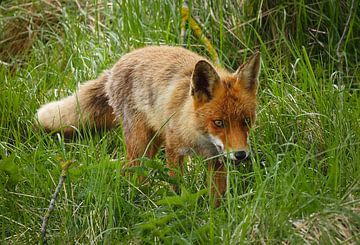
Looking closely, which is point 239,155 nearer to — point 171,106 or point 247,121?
point 247,121

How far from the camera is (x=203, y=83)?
4672mm

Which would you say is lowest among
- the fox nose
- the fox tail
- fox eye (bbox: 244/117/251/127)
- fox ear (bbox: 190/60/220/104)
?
the fox tail

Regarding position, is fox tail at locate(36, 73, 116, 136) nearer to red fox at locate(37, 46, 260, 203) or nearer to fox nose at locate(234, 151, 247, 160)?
red fox at locate(37, 46, 260, 203)

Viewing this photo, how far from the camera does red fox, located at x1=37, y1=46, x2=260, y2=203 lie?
4.58 m

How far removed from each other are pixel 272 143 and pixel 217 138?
1.56 ft

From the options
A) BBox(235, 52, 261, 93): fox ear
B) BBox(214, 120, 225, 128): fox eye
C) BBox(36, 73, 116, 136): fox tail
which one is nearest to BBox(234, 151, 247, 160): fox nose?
BBox(214, 120, 225, 128): fox eye

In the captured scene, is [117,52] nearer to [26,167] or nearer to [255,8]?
[255,8]

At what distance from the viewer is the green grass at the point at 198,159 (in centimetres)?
376

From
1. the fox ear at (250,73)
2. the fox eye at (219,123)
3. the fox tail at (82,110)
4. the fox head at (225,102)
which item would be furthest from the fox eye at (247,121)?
the fox tail at (82,110)

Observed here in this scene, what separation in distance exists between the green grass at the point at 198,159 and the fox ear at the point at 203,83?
0.43m

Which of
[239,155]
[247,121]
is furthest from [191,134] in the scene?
[239,155]

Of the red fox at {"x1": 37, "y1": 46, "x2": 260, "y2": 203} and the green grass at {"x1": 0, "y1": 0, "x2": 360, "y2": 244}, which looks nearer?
the green grass at {"x1": 0, "y1": 0, "x2": 360, "y2": 244}

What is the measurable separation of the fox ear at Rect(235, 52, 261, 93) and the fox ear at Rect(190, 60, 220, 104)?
0.55 ft

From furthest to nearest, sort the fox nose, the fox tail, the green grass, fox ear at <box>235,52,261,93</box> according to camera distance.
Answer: the fox tail
fox ear at <box>235,52,261,93</box>
the fox nose
the green grass
